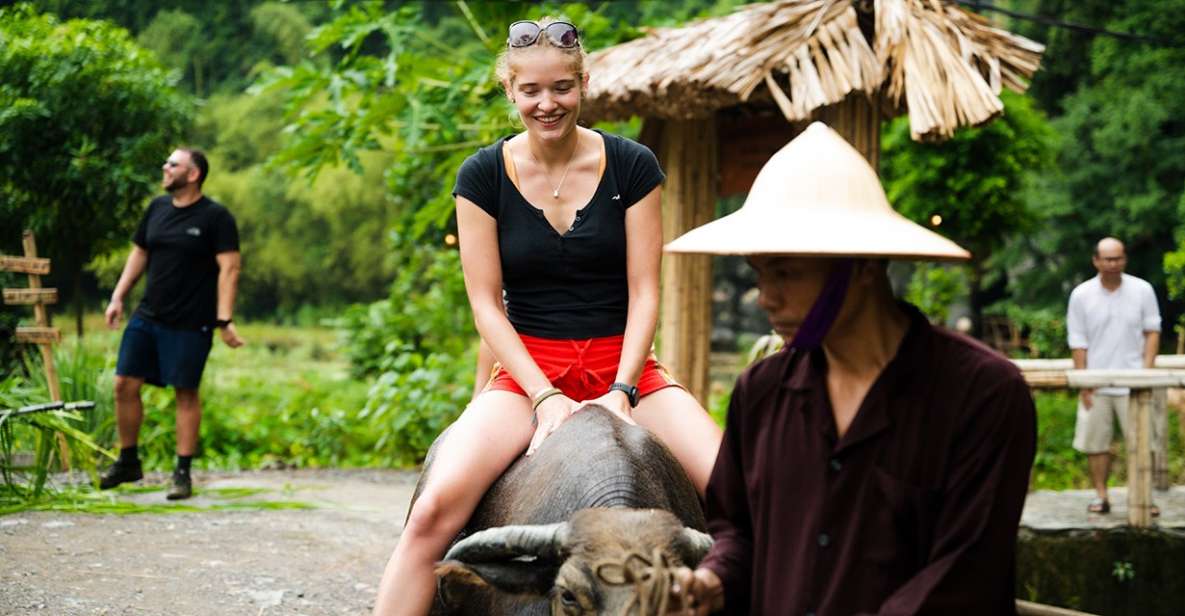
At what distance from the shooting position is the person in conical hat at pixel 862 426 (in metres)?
2.44

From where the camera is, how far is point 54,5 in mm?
15359

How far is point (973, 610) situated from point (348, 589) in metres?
4.54

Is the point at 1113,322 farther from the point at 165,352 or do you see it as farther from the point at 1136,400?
the point at 165,352

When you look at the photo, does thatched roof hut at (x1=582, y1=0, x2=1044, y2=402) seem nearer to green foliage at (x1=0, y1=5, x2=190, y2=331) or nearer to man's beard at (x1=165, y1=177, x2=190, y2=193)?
man's beard at (x1=165, y1=177, x2=190, y2=193)

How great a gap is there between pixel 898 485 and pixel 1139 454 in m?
7.01

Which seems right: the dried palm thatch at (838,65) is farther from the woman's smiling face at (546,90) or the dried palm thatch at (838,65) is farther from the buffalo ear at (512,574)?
the buffalo ear at (512,574)

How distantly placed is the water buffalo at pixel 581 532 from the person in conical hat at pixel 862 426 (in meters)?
0.35

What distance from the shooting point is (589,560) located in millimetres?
3193

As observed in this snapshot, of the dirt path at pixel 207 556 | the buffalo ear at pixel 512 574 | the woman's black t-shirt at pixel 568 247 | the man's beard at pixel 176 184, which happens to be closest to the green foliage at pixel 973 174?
the dirt path at pixel 207 556

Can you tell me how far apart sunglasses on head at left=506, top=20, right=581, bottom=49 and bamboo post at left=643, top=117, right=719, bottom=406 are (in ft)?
18.0

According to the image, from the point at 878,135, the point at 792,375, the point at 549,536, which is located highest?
the point at 878,135

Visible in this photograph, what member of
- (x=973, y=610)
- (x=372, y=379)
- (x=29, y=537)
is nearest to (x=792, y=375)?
(x=973, y=610)

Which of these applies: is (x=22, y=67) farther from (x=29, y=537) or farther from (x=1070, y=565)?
(x=1070, y=565)

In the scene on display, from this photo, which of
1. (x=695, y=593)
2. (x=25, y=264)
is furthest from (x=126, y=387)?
(x=695, y=593)
